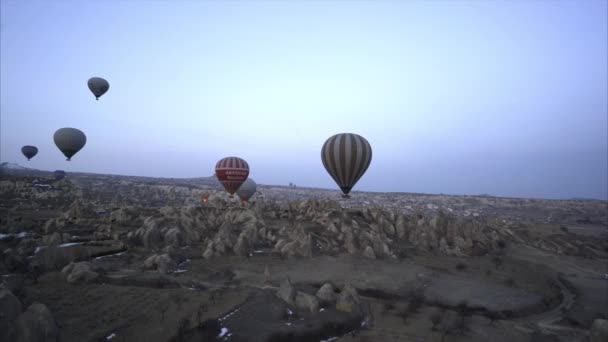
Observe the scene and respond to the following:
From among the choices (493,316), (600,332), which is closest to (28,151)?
(493,316)

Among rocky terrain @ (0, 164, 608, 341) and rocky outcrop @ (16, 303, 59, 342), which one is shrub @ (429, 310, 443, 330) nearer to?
rocky terrain @ (0, 164, 608, 341)

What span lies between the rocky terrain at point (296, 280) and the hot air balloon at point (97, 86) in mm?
15406

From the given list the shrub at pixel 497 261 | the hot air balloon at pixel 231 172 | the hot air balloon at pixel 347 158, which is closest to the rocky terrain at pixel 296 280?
the shrub at pixel 497 261

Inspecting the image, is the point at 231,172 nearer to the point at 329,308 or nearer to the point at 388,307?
the point at 329,308

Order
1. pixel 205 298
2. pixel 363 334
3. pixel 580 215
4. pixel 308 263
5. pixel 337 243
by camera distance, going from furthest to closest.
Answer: pixel 580 215
pixel 337 243
pixel 308 263
pixel 205 298
pixel 363 334

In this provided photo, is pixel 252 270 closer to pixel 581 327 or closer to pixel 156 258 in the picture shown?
pixel 156 258

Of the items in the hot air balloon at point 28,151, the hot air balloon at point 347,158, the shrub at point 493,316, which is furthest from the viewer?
the hot air balloon at point 28,151

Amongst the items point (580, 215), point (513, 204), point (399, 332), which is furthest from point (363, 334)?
point (513, 204)

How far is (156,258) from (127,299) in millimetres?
6194

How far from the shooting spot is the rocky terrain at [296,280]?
38.6 ft

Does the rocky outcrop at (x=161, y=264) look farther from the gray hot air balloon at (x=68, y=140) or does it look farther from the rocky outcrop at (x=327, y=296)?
Answer: the gray hot air balloon at (x=68, y=140)

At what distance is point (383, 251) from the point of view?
83.5ft

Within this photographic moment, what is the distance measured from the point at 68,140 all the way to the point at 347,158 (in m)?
35.2

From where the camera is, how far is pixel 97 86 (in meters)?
41.0
